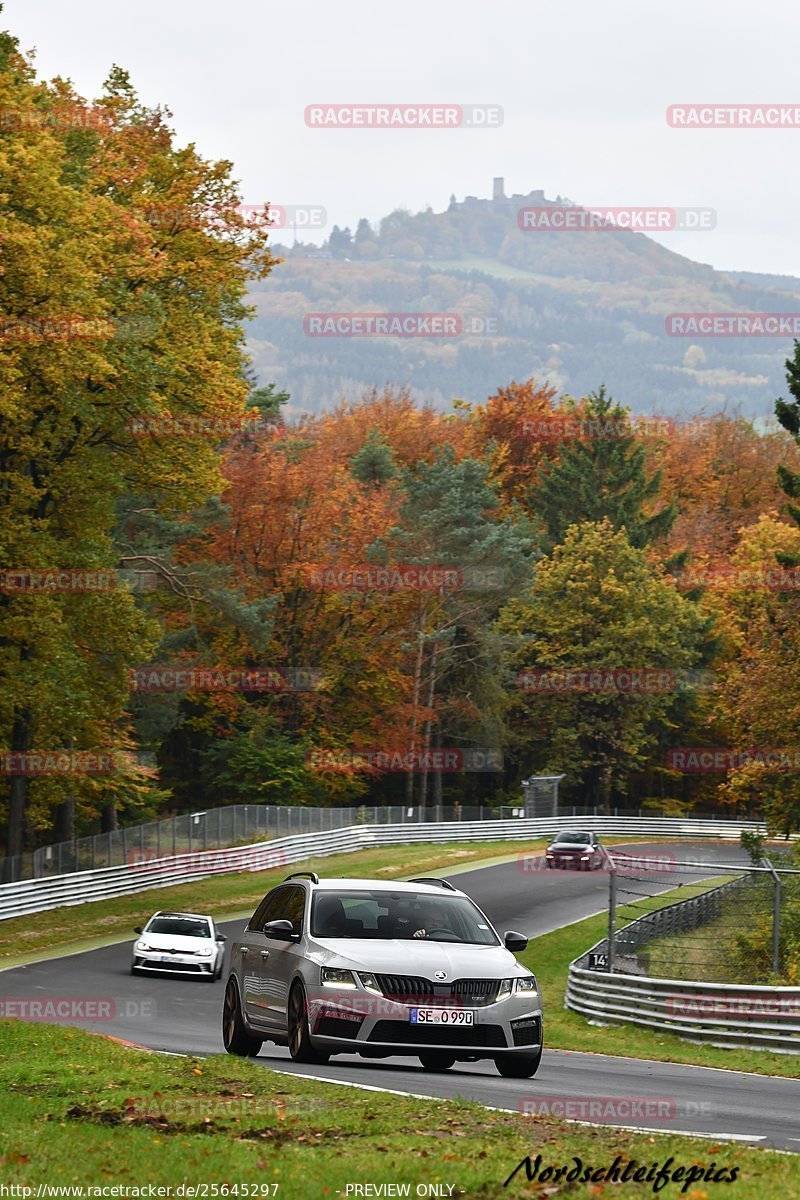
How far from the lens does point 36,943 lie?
39.4 meters

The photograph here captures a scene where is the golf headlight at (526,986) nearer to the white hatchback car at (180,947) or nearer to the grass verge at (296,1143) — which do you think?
the grass verge at (296,1143)

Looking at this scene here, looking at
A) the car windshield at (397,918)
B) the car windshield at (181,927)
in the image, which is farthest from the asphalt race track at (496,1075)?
the car windshield at (397,918)

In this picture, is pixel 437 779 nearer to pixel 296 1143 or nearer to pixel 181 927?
pixel 181 927

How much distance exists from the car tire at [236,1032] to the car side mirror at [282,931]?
1401 millimetres

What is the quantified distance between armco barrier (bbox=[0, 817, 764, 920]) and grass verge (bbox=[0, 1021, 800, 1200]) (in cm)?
3014

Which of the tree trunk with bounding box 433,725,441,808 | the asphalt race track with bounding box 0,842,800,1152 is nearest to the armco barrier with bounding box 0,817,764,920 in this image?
the asphalt race track with bounding box 0,842,800,1152

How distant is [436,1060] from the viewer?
592 inches

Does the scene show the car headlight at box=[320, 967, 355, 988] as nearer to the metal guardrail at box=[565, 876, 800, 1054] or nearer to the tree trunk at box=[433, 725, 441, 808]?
the metal guardrail at box=[565, 876, 800, 1054]

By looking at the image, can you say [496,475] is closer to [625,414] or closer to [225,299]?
[625,414]

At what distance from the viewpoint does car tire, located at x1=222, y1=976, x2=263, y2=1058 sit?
52.9 feet

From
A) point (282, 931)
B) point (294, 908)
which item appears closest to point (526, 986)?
point (282, 931)

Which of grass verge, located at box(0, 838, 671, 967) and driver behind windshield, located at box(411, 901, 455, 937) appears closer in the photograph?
driver behind windshield, located at box(411, 901, 455, 937)

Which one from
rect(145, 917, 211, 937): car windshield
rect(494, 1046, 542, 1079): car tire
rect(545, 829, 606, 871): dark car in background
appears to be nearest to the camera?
rect(494, 1046, 542, 1079): car tire

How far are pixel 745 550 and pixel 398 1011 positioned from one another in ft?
259
